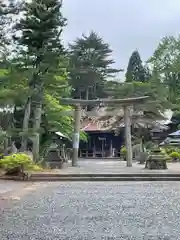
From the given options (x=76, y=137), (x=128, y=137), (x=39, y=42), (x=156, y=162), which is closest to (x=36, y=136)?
(x=76, y=137)

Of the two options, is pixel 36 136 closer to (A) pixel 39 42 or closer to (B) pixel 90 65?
(A) pixel 39 42

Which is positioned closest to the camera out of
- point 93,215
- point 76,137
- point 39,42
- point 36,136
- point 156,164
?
point 93,215

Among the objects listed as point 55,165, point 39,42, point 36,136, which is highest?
point 39,42

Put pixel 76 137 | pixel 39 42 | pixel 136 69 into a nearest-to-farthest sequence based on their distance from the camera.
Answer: pixel 39 42, pixel 76 137, pixel 136 69

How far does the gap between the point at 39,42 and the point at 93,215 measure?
10.6 metres

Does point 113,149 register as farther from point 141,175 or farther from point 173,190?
point 173,190

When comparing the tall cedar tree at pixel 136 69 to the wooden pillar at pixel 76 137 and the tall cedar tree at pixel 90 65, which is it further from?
the wooden pillar at pixel 76 137

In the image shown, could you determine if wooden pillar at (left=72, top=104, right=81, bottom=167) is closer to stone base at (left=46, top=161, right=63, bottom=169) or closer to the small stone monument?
stone base at (left=46, top=161, right=63, bottom=169)

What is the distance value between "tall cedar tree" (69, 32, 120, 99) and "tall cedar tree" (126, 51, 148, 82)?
11.1 feet

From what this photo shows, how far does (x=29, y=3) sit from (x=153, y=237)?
→ 39.0ft

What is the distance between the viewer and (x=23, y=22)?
46.9 feet

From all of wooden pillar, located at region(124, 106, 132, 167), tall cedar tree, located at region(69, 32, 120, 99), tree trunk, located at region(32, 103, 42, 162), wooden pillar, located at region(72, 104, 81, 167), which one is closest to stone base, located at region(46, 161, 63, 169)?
tree trunk, located at region(32, 103, 42, 162)

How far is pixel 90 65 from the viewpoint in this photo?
119 feet

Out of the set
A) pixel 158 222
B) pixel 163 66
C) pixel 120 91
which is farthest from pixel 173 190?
pixel 163 66
